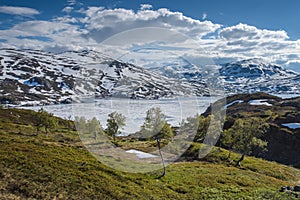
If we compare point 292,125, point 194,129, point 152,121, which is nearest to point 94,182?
point 152,121

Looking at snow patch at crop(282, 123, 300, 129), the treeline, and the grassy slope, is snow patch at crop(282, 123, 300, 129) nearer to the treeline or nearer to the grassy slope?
the treeline

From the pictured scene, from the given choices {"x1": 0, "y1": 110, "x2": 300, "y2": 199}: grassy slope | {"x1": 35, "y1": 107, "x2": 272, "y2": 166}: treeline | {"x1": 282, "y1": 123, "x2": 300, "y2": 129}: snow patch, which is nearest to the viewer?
{"x1": 0, "y1": 110, "x2": 300, "y2": 199}: grassy slope

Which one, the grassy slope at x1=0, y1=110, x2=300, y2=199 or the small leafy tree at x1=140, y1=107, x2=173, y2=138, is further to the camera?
the small leafy tree at x1=140, y1=107, x2=173, y2=138

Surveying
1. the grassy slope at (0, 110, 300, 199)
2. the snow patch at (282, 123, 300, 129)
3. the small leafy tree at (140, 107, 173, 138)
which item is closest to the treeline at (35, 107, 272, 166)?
the small leafy tree at (140, 107, 173, 138)

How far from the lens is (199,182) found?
31.1 metres

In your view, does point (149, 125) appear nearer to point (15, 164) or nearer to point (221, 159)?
point (15, 164)

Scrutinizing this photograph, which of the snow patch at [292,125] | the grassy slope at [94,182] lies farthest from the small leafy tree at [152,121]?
the snow patch at [292,125]

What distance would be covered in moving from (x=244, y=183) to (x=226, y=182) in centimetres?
248

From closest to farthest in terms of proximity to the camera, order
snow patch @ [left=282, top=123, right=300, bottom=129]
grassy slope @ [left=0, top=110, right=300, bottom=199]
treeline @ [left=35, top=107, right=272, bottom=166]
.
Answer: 1. grassy slope @ [left=0, top=110, right=300, bottom=199]
2. treeline @ [left=35, top=107, right=272, bottom=166]
3. snow patch @ [left=282, top=123, right=300, bottom=129]

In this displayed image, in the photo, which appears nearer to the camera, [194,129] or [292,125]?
[194,129]

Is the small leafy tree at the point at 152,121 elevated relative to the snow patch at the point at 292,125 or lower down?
elevated

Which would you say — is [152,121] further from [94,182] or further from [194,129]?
[94,182]

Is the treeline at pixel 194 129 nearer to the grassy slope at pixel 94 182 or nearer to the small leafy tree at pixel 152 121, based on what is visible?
the small leafy tree at pixel 152 121

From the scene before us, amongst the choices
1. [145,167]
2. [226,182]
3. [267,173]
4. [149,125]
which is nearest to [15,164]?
[149,125]
